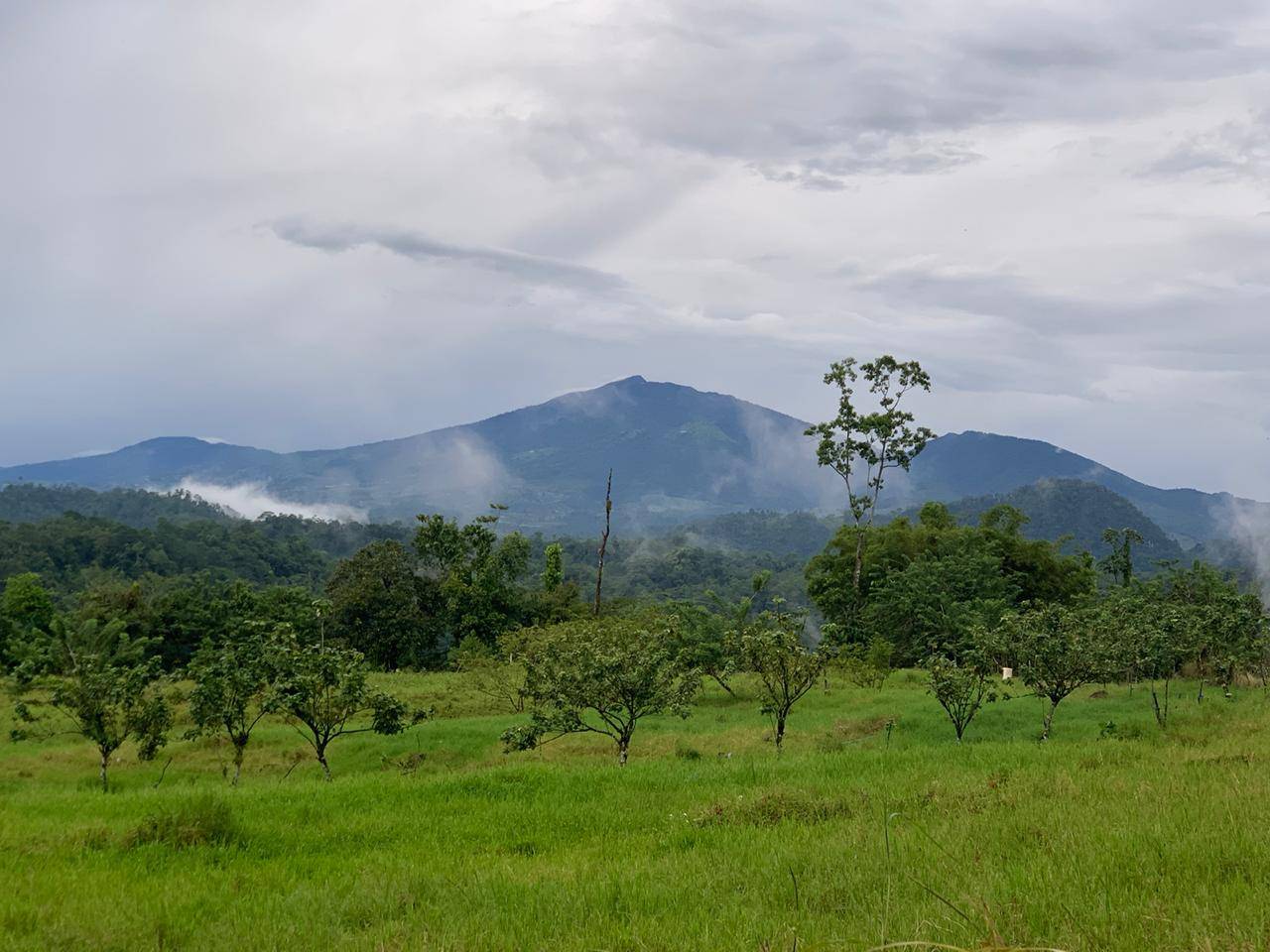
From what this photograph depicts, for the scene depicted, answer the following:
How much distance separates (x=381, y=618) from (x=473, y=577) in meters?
7.42

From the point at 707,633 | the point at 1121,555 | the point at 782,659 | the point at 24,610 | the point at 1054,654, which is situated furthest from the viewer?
the point at 1121,555

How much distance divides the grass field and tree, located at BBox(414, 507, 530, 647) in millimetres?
47373

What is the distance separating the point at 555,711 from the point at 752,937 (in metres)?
15.3

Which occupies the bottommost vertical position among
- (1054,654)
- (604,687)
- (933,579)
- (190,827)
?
(604,687)

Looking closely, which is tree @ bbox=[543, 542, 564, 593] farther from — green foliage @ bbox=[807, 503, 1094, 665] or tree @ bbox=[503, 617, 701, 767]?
tree @ bbox=[503, 617, 701, 767]

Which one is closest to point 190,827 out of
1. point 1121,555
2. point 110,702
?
point 110,702

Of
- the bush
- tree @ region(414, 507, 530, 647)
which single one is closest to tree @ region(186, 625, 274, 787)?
the bush

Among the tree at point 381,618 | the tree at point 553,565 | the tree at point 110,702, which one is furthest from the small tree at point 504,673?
the tree at point 553,565

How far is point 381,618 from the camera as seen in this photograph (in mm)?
62531

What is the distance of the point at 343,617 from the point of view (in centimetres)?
6269

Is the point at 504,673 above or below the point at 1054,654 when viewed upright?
below

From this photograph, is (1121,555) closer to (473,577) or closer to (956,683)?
(473,577)

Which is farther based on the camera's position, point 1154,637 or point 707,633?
point 707,633

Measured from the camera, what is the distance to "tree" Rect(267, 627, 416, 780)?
770 inches
